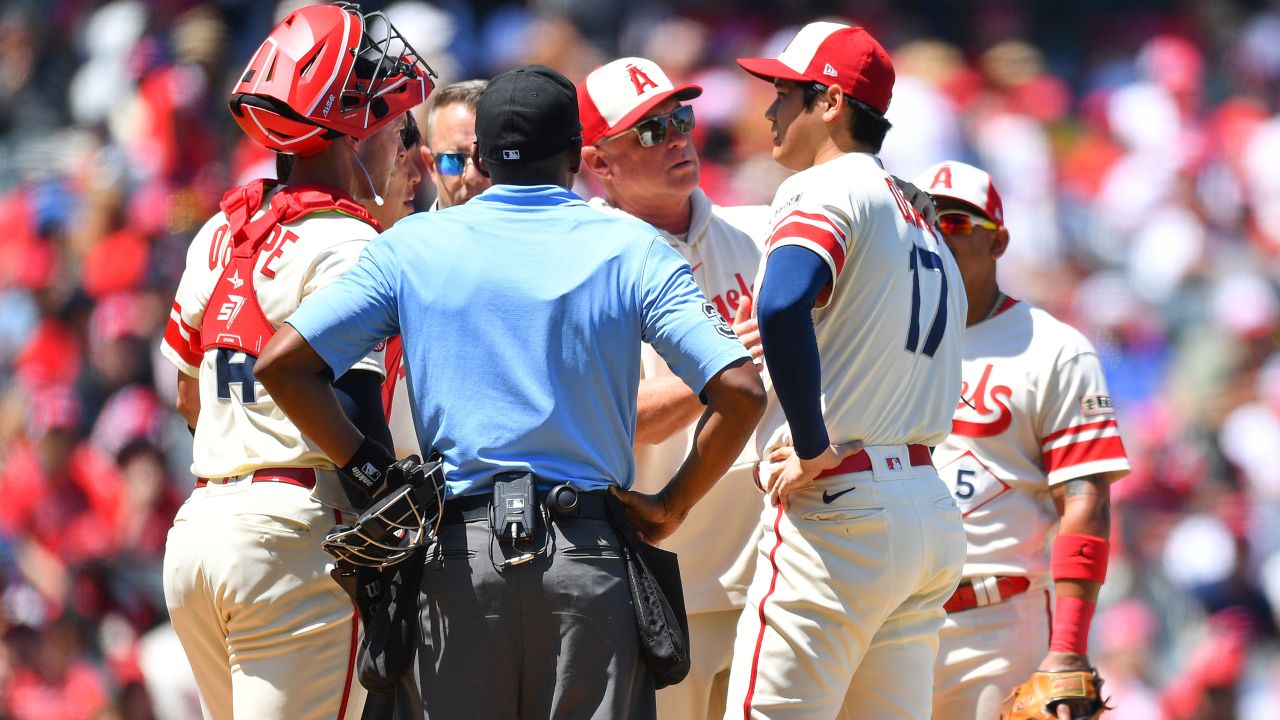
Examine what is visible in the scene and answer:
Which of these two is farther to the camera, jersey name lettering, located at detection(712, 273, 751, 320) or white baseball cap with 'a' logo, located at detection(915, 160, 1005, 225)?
white baseball cap with 'a' logo, located at detection(915, 160, 1005, 225)

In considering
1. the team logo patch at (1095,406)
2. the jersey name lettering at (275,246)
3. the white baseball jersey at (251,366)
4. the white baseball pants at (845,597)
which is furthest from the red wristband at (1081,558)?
the jersey name lettering at (275,246)

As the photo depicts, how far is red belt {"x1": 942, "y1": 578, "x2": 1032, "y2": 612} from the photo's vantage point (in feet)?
15.6

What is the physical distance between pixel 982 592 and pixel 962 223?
1150 mm

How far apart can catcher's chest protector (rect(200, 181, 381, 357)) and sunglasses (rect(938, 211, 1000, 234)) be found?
1.99 metres

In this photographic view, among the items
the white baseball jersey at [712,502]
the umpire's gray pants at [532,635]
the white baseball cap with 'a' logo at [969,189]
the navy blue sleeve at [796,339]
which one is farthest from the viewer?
the white baseball cap with 'a' logo at [969,189]

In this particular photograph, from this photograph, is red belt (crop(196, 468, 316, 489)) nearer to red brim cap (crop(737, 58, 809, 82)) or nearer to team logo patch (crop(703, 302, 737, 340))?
team logo patch (crop(703, 302, 737, 340))

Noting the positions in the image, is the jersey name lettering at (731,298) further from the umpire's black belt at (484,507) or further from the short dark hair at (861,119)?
the umpire's black belt at (484,507)

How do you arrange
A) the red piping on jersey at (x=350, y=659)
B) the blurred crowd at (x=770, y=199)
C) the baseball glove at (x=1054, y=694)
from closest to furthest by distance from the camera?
the red piping on jersey at (x=350, y=659), the baseball glove at (x=1054, y=694), the blurred crowd at (x=770, y=199)

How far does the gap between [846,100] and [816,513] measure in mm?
1066

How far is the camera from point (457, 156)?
508cm

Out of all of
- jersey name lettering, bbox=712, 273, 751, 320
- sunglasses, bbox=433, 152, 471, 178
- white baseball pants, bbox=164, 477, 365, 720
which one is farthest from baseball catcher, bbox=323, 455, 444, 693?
sunglasses, bbox=433, 152, 471, 178

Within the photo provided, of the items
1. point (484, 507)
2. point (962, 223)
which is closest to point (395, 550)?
point (484, 507)

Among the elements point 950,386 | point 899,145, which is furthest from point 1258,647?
point 950,386

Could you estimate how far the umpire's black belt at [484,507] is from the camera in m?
3.18
